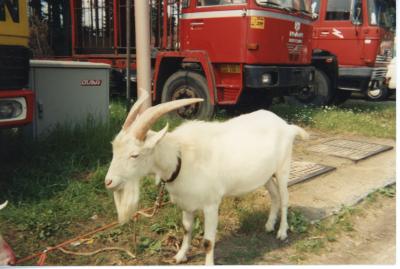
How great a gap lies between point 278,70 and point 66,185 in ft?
13.1

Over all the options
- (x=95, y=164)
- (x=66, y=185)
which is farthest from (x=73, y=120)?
(x=66, y=185)

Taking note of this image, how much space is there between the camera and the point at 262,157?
313cm

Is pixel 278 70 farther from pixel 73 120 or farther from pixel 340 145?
pixel 73 120

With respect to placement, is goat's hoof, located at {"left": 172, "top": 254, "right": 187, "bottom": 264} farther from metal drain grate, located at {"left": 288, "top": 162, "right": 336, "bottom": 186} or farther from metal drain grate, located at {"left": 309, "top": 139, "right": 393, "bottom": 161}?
metal drain grate, located at {"left": 309, "top": 139, "right": 393, "bottom": 161}

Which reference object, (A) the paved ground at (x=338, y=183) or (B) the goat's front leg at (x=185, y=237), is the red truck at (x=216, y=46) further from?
(B) the goat's front leg at (x=185, y=237)

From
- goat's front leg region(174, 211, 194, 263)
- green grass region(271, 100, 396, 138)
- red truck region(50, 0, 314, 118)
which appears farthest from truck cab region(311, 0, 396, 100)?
goat's front leg region(174, 211, 194, 263)

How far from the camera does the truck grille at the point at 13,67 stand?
3615 millimetres

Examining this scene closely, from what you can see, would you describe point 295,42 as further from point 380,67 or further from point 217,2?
point 380,67

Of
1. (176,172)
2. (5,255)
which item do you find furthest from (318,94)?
(5,255)

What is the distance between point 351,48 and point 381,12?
909 mm

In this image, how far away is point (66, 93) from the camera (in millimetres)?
5105

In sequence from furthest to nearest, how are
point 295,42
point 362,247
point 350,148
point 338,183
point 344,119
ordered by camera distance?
point 344,119 < point 295,42 < point 350,148 < point 338,183 < point 362,247

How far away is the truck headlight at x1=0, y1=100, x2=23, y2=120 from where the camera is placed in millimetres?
3576

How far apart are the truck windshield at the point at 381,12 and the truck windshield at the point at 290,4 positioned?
201cm
